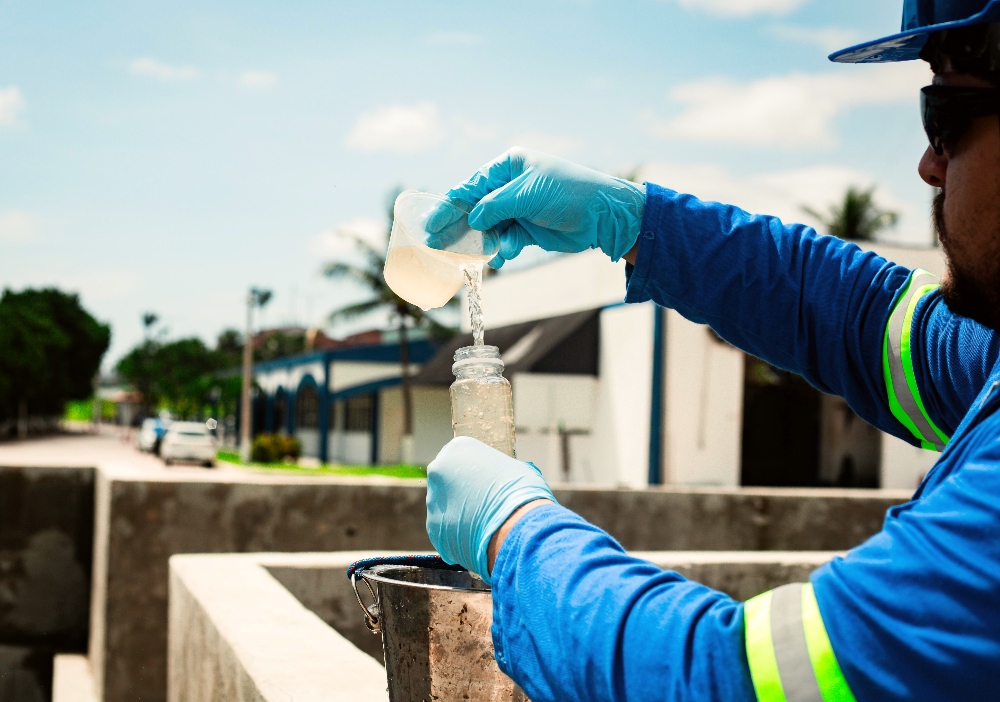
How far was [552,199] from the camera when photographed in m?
2.05

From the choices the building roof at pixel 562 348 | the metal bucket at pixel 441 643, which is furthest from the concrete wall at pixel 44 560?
the building roof at pixel 562 348

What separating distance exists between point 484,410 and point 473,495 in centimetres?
34

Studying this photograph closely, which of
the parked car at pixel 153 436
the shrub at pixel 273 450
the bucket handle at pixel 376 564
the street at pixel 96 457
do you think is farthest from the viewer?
the parked car at pixel 153 436

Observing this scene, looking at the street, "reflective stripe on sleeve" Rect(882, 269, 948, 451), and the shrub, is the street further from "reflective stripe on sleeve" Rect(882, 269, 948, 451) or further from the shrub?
"reflective stripe on sleeve" Rect(882, 269, 948, 451)

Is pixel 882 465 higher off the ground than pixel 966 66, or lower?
lower

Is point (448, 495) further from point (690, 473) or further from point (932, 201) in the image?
point (690, 473)

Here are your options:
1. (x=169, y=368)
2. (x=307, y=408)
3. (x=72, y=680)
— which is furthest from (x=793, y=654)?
(x=169, y=368)

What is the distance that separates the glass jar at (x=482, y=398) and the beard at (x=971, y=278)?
769 millimetres

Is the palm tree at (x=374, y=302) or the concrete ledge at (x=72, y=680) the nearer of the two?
the concrete ledge at (x=72, y=680)

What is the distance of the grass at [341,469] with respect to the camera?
92.3 ft

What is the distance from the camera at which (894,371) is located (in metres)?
2.03

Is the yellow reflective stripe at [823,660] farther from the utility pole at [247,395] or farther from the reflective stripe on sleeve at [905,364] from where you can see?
the utility pole at [247,395]

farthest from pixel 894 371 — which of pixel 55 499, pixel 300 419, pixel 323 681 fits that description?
pixel 300 419

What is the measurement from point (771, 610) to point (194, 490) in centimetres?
570
